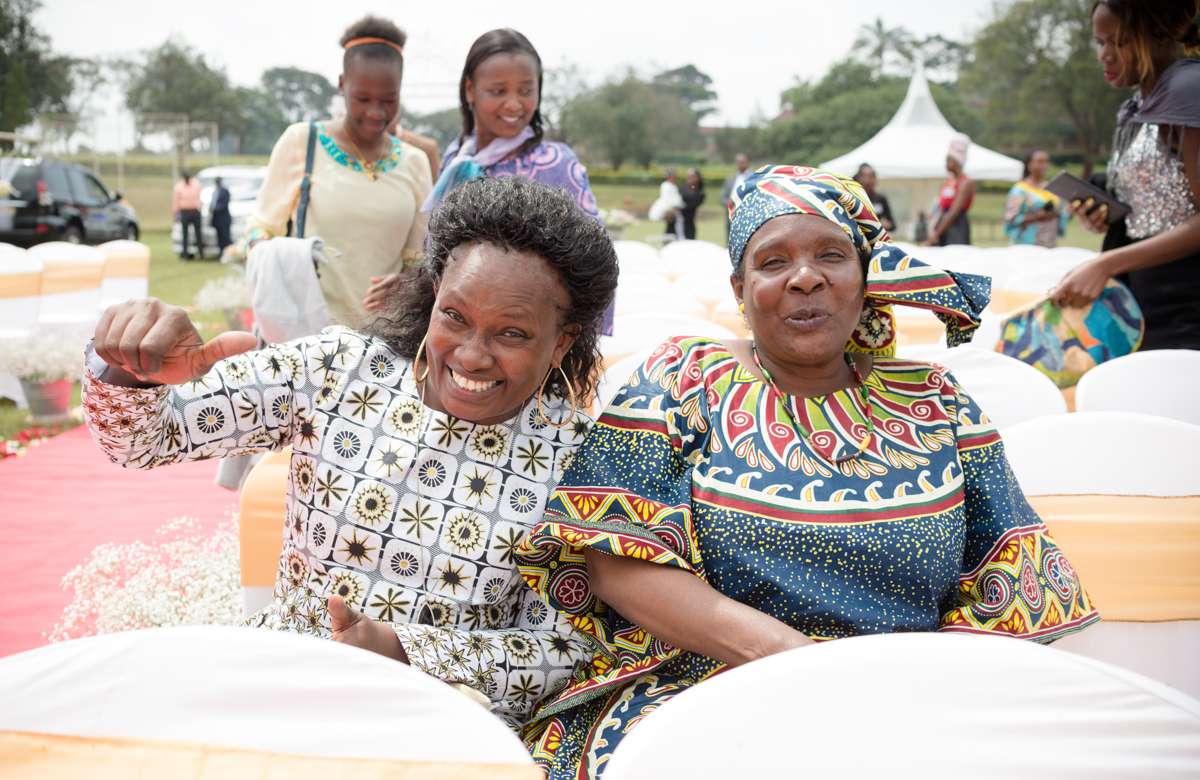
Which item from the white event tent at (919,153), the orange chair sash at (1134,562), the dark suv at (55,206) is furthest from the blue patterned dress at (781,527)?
the white event tent at (919,153)

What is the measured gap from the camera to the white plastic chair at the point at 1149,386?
2.61 metres

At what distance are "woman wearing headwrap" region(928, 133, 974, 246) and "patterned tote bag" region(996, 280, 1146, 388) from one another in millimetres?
6932

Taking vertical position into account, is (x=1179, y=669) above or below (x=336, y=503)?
below

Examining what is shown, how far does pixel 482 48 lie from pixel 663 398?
1950mm

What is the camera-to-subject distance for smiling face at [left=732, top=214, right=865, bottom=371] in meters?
1.64

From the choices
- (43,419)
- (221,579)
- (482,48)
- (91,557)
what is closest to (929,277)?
(482,48)

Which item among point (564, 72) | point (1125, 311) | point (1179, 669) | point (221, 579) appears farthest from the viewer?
point (564, 72)

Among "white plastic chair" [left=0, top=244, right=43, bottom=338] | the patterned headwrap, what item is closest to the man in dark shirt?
"white plastic chair" [left=0, top=244, right=43, bottom=338]

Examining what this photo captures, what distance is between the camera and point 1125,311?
2922 mm

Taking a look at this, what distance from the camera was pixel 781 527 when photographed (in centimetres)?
150

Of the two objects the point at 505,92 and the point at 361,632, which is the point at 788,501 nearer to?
the point at 361,632

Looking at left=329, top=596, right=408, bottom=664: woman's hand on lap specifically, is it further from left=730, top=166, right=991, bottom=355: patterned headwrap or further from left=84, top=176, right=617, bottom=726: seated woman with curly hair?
left=730, top=166, right=991, bottom=355: patterned headwrap

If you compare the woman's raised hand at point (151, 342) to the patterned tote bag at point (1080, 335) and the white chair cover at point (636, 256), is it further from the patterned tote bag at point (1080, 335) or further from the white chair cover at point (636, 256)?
the white chair cover at point (636, 256)

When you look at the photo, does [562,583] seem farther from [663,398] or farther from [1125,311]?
[1125,311]
